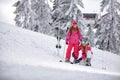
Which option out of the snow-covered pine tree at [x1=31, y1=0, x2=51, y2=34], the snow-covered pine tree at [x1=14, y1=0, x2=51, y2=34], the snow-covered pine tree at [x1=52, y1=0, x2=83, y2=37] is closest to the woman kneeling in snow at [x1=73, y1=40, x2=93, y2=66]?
the snow-covered pine tree at [x1=52, y1=0, x2=83, y2=37]

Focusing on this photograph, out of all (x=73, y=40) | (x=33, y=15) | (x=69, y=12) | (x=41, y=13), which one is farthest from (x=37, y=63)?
(x=41, y=13)

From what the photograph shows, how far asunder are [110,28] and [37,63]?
25559 millimetres

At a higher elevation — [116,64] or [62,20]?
[62,20]

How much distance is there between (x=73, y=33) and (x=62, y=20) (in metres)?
20.3

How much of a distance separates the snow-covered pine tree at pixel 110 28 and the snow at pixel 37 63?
1536 centimetres

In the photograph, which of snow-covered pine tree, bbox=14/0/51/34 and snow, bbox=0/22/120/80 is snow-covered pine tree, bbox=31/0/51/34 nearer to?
snow-covered pine tree, bbox=14/0/51/34

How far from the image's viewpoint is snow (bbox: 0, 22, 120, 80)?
673 centimetres

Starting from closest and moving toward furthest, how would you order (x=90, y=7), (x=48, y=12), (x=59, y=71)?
(x=59, y=71), (x=48, y=12), (x=90, y=7)

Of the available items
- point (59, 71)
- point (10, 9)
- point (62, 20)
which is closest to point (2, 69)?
point (59, 71)

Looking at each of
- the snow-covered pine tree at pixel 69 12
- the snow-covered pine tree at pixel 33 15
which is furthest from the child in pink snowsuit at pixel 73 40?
the snow-covered pine tree at pixel 33 15

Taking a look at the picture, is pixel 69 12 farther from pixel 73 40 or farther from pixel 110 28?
pixel 73 40

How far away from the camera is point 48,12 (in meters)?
40.1

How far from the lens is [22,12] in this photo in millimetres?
34750

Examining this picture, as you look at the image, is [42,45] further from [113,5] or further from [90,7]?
[90,7]
